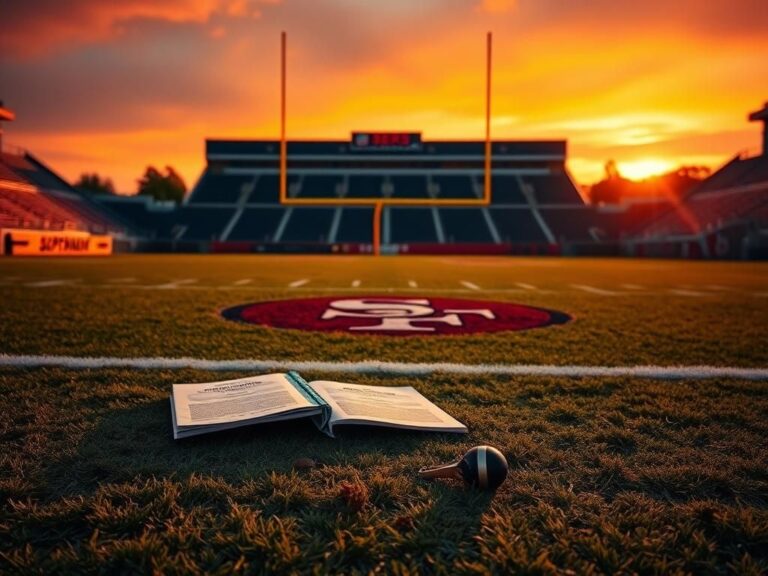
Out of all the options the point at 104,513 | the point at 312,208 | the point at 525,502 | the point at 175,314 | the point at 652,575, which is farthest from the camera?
the point at 312,208

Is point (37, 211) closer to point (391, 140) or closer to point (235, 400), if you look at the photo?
point (391, 140)

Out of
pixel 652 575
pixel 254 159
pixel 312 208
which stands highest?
pixel 254 159

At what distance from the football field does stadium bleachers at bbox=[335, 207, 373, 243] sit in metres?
33.6

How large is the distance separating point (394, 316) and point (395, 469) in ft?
11.5

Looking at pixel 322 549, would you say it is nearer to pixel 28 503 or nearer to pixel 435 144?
pixel 28 503

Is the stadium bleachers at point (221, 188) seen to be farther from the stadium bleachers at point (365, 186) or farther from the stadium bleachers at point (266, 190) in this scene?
the stadium bleachers at point (365, 186)

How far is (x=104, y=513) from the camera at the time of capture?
127cm

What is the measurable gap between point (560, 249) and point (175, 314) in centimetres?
3319

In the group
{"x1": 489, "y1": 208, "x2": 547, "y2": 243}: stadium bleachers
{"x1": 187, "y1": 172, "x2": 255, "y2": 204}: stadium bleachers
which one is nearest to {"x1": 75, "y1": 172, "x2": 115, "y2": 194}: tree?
{"x1": 187, "y1": 172, "x2": 255, "y2": 204}: stadium bleachers

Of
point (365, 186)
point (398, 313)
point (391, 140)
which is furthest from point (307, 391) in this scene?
point (365, 186)

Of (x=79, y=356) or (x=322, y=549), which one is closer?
(x=322, y=549)

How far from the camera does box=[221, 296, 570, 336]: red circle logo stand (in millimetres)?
4328

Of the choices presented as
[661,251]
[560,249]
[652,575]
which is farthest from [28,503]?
[560,249]

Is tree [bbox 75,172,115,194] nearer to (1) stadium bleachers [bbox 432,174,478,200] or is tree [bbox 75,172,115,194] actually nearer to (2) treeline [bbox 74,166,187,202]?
(2) treeline [bbox 74,166,187,202]
